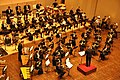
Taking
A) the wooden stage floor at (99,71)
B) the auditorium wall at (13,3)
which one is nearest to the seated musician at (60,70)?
the wooden stage floor at (99,71)

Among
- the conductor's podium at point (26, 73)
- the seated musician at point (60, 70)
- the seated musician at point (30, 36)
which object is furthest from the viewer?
the seated musician at point (30, 36)

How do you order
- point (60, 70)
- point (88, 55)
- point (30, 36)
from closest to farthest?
1. point (60, 70)
2. point (88, 55)
3. point (30, 36)

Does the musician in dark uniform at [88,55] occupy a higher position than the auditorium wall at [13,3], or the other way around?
the auditorium wall at [13,3]

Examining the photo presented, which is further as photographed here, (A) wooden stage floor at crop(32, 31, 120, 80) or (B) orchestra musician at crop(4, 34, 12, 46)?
(B) orchestra musician at crop(4, 34, 12, 46)

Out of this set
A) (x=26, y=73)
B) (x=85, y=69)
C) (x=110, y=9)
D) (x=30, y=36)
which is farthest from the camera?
(x=110, y=9)

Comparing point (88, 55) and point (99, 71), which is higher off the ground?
point (88, 55)

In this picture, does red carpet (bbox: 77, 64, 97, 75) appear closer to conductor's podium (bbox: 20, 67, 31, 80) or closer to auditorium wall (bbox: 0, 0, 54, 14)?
conductor's podium (bbox: 20, 67, 31, 80)

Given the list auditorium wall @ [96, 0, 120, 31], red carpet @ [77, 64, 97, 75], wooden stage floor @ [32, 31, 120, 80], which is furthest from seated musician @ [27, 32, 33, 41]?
auditorium wall @ [96, 0, 120, 31]

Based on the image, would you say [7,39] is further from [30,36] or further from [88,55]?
[88,55]

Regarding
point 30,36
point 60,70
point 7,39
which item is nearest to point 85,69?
point 60,70

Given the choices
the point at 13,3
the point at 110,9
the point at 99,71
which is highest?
the point at 13,3

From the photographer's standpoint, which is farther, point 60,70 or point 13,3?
point 13,3

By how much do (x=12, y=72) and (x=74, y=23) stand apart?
8.16 meters

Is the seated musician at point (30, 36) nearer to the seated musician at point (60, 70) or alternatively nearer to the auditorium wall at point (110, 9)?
the seated musician at point (60, 70)
